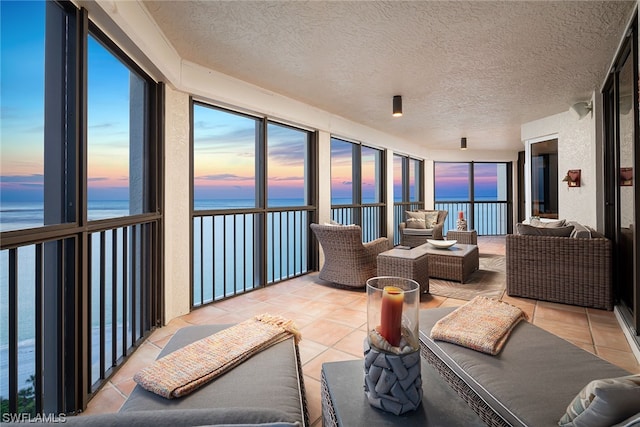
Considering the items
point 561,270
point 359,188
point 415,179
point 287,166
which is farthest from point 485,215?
point 561,270

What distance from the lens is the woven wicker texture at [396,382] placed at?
1039 millimetres

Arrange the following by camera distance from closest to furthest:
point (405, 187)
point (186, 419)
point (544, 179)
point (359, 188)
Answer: point (186, 419) → point (544, 179) → point (359, 188) → point (405, 187)

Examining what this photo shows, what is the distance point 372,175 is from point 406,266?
413cm

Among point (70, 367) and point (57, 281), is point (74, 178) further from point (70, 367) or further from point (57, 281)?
point (70, 367)

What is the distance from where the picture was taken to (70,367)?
1.68 m

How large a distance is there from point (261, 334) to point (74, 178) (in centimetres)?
130

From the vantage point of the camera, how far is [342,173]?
7.27 m

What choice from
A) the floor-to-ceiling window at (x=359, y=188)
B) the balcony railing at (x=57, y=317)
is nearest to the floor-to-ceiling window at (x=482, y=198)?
the floor-to-ceiling window at (x=359, y=188)

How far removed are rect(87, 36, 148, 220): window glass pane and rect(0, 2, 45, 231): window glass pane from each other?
0.87ft

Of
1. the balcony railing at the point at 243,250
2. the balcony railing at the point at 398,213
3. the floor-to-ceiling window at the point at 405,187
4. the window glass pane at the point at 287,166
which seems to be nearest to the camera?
the balcony railing at the point at 243,250

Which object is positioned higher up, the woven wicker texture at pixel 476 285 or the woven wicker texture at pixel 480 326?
the woven wicker texture at pixel 480 326

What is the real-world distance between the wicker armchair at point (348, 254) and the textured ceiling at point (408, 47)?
5.70 ft

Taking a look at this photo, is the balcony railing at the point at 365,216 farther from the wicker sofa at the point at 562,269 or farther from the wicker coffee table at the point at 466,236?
the wicker sofa at the point at 562,269

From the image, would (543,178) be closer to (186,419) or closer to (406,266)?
(406,266)
